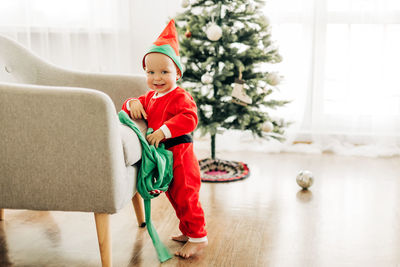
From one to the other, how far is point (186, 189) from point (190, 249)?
0.78 ft

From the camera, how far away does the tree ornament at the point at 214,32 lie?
7.91ft

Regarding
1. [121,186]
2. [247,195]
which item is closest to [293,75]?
[247,195]

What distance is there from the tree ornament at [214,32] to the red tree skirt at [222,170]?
0.78 m

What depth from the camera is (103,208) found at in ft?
4.56

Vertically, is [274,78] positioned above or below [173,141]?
above

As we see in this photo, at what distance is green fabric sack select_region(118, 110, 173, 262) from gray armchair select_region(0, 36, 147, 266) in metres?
0.07

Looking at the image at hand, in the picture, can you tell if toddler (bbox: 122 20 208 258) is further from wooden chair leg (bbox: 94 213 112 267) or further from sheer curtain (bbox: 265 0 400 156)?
sheer curtain (bbox: 265 0 400 156)

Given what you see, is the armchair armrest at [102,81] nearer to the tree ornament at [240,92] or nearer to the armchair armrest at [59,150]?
the armchair armrest at [59,150]

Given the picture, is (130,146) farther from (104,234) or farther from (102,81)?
(102,81)

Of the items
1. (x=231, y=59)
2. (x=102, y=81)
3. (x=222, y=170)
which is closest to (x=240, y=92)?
(x=231, y=59)

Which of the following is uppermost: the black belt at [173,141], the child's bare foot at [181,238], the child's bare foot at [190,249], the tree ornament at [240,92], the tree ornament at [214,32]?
the tree ornament at [214,32]

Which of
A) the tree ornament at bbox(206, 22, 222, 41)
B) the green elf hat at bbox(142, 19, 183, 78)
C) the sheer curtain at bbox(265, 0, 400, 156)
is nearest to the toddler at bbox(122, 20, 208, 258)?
the green elf hat at bbox(142, 19, 183, 78)

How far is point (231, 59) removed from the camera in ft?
8.30

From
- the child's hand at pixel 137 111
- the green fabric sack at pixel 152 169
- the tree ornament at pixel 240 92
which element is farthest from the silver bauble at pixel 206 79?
the green fabric sack at pixel 152 169
